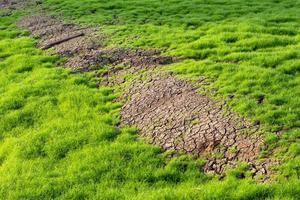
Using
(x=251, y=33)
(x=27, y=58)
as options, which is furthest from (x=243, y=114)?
(x=27, y=58)

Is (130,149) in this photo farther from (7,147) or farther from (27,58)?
(27,58)

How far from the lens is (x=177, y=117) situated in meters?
11.6

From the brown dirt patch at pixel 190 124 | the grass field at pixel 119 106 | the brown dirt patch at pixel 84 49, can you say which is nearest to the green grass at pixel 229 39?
the grass field at pixel 119 106

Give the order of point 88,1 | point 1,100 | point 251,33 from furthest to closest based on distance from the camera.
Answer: point 88,1 → point 251,33 → point 1,100

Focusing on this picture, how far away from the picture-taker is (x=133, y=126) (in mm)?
11742

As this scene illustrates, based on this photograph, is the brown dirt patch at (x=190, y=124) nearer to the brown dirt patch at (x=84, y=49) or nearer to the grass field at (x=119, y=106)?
the grass field at (x=119, y=106)

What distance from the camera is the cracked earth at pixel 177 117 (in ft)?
32.7

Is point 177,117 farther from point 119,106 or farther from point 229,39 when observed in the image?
point 229,39

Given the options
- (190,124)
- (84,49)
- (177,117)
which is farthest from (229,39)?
(190,124)

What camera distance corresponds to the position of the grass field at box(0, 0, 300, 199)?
30.5 ft

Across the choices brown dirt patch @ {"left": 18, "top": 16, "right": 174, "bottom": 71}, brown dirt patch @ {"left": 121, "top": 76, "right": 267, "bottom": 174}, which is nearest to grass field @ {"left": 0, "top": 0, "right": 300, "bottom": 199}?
brown dirt patch @ {"left": 121, "top": 76, "right": 267, "bottom": 174}

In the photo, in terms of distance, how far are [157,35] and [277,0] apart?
963 centimetres

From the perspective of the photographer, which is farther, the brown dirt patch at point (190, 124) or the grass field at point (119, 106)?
the brown dirt patch at point (190, 124)

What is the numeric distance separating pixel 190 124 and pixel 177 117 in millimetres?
557
